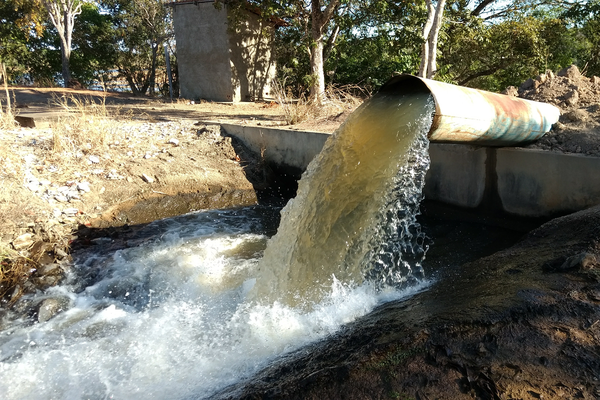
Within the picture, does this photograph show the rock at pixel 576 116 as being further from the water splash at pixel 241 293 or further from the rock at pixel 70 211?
the rock at pixel 70 211

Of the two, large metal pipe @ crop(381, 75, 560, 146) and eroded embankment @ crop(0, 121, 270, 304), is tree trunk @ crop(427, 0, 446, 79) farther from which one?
eroded embankment @ crop(0, 121, 270, 304)

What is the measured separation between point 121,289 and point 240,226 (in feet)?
6.89

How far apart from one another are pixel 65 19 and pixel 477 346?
791 inches

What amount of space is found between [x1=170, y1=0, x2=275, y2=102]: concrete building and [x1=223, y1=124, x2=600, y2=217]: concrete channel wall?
→ 8.84 metres

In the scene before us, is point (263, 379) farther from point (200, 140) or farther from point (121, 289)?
point (200, 140)

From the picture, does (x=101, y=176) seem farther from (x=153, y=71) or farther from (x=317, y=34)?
(x=153, y=71)

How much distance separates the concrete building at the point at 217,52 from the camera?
12.8 meters

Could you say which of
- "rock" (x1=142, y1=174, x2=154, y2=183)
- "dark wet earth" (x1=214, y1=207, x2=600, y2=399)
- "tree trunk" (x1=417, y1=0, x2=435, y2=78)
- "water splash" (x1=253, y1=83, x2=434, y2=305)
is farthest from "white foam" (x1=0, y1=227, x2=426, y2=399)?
"tree trunk" (x1=417, y1=0, x2=435, y2=78)

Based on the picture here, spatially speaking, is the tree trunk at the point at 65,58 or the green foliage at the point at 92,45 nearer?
the tree trunk at the point at 65,58

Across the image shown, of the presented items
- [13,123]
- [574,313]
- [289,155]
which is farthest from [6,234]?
[574,313]

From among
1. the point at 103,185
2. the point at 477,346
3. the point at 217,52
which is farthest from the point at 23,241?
the point at 217,52

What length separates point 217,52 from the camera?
12.9 m

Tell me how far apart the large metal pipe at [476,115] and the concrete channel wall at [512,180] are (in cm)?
36

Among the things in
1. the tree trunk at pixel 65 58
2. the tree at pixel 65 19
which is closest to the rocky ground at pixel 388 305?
the tree trunk at pixel 65 58
